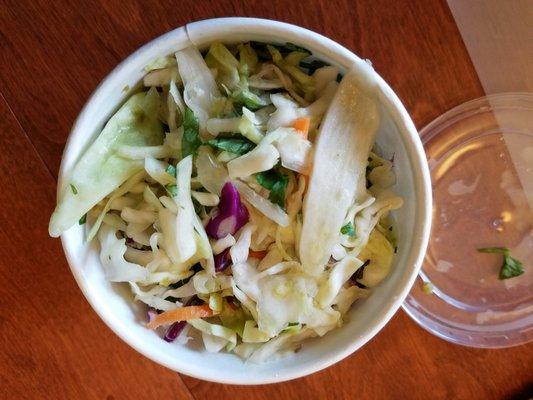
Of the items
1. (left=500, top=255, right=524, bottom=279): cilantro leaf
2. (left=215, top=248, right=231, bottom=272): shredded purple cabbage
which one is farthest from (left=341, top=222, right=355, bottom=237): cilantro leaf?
(left=500, top=255, right=524, bottom=279): cilantro leaf

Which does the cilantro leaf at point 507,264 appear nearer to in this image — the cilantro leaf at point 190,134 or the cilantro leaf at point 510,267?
the cilantro leaf at point 510,267

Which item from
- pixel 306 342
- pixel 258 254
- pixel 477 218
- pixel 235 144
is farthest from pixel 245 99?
pixel 477 218

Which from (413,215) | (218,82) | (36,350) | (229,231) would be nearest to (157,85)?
(218,82)

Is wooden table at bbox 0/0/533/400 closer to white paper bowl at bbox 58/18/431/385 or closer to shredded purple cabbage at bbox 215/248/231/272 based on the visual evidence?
white paper bowl at bbox 58/18/431/385

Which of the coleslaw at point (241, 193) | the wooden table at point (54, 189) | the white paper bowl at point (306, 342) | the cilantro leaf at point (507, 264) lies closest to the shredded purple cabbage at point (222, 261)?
the coleslaw at point (241, 193)

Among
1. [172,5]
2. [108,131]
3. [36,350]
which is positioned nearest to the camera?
[108,131]

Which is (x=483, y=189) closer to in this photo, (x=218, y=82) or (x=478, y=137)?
(x=478, y=137)

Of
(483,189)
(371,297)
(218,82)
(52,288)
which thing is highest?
(218,82)

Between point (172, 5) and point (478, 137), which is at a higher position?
point (172, 5)
